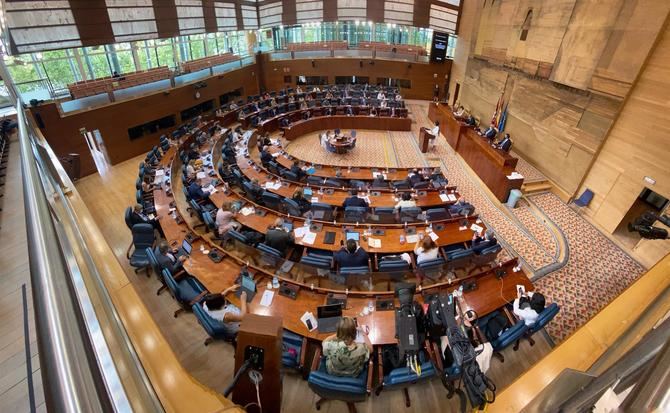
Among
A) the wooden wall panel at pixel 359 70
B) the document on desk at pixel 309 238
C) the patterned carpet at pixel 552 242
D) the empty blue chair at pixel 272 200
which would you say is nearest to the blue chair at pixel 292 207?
the empty blue chair at pixel 272 200

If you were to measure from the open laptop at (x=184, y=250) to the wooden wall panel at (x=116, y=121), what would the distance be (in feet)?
25.1

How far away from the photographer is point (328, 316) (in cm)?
439

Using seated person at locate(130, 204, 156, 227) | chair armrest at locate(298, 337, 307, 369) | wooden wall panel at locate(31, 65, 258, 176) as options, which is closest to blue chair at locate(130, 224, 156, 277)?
seated person at locate(130, 204, 156, 227)

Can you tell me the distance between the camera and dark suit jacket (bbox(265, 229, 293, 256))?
6.01 m

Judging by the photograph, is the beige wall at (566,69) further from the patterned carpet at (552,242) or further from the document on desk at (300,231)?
the document on desk at (300,231)

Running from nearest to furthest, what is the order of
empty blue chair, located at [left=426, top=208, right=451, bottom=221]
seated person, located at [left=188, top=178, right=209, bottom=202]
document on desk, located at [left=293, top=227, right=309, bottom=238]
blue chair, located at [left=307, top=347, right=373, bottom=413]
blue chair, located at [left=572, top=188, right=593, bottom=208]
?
blue chair, located at [left=307, top=347, right=373, bottom=413]
document on desk, located at [left=293, top=227, right=309, bottom=238]
empty blue chair, located at [left=426, top=208, right=451, bottom=221]
seated person, located at [left=188, top=178, right=209, bottom=202]
blue chair, located at [left=572, top=188, right=593, bottom=208]

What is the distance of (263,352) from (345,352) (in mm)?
1386

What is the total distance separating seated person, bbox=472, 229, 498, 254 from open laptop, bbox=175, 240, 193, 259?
5447 mm

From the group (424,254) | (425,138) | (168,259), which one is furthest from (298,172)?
(425,138)

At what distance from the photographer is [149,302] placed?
5750 millimetres

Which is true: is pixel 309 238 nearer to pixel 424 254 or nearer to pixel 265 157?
pixel 424 254

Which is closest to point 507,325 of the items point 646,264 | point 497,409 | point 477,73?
point 497,409

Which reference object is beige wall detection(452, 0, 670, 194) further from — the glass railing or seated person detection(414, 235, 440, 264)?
the glass railing

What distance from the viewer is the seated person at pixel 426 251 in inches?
221
